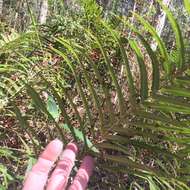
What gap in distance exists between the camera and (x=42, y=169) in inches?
42.1

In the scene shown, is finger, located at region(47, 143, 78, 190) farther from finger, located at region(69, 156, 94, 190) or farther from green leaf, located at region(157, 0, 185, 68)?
green leaf, located at region(157, 0, 185, 68)

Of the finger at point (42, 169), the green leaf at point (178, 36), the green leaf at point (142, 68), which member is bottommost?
the finger at point (42, 169)

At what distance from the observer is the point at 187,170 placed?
127 centimetres

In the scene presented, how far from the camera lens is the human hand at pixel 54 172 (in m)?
1.05

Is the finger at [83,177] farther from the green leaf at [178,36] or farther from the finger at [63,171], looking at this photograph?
the green leaf at [178,36]

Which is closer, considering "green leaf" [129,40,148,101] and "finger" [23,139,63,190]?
"finger" [23,139,63,190]

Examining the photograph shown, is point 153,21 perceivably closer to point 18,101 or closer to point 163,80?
point 18,101

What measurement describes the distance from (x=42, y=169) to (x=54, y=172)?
0.10ft

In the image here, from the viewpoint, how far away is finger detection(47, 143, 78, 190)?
1064mm

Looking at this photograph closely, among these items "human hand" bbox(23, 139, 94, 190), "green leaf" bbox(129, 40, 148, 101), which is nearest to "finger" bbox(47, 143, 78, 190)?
→ "human hand" bbox(23, 139, 94, 190)

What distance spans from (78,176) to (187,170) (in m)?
0.31

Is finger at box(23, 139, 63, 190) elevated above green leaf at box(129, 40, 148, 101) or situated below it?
below

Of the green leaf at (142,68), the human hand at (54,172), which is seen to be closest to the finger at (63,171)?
the human hand at (54,172)

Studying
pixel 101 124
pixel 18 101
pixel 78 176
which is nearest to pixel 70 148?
pixel 78 176
